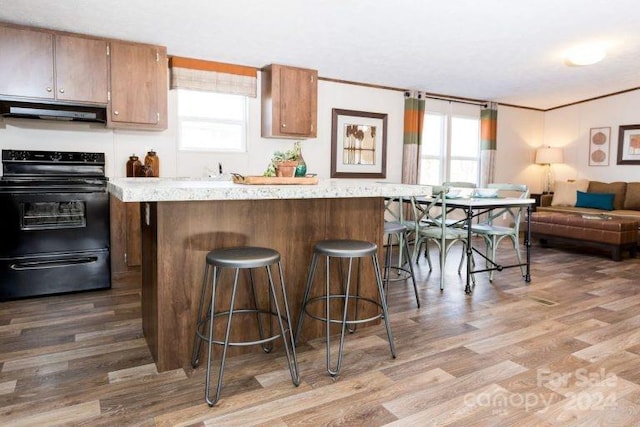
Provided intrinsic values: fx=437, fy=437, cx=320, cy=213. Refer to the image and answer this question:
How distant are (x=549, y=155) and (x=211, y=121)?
561cm

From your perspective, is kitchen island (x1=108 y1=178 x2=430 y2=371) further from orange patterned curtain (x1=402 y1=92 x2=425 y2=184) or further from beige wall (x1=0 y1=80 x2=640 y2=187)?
orange patterned curtain (x1=402 y1=92 x2=425 y2=184)

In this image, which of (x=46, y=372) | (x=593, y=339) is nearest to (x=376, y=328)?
(x=593, y=339)

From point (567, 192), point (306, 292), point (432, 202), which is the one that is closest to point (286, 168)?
point (306, 292)

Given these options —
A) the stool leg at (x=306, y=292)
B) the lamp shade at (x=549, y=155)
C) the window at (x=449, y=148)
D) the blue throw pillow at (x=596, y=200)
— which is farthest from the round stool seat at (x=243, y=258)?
the lamp shade at (x=549, y=155)

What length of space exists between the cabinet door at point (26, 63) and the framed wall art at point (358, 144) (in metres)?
3.10

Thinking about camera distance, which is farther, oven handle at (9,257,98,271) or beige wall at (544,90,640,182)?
beige wall at (544,90,640,182)

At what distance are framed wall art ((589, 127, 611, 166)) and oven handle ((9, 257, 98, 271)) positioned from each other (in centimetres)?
729

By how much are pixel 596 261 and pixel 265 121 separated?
4.22 m

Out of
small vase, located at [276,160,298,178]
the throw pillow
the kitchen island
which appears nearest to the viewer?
the kitchen island

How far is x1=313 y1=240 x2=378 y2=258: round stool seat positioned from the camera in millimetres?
2174

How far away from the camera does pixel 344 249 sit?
2.19 m

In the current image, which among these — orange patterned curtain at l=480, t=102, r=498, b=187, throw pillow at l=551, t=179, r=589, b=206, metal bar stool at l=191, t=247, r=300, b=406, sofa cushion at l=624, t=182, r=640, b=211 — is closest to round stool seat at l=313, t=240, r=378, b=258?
metal bar stool at l=191, t=247, r=300, b=406

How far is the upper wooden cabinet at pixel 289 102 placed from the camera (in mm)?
4738

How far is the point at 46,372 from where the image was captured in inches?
86.8
